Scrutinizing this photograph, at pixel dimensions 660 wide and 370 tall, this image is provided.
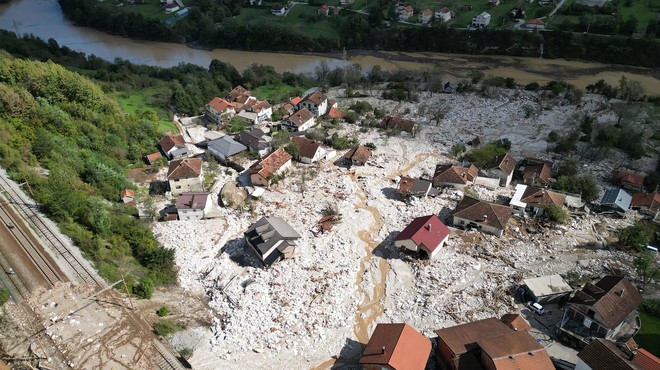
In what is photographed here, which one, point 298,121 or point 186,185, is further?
point 298,121

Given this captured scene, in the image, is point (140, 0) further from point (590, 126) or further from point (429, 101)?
point (590, 126)

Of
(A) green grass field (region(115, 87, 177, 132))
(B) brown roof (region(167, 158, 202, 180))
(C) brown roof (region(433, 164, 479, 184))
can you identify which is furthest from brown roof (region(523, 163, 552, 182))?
(A) green grass field (region(115, 87, 177, 132))

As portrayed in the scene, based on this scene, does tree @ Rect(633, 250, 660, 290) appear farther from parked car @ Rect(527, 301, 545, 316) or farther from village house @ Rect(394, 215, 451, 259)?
village house @ Rect(394, 215, 451, 259)

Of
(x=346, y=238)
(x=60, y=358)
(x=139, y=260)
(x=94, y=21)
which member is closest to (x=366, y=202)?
(x=346, y=238)

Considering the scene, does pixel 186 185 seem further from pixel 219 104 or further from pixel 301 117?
pixel 219 104

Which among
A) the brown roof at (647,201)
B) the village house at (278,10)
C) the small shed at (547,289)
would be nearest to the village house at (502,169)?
the brown roof at (647,201)

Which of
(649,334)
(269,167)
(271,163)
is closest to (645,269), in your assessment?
(649,334)

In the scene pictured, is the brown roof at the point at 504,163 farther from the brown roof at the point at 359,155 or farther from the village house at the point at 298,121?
the village house at the point at 298,121
